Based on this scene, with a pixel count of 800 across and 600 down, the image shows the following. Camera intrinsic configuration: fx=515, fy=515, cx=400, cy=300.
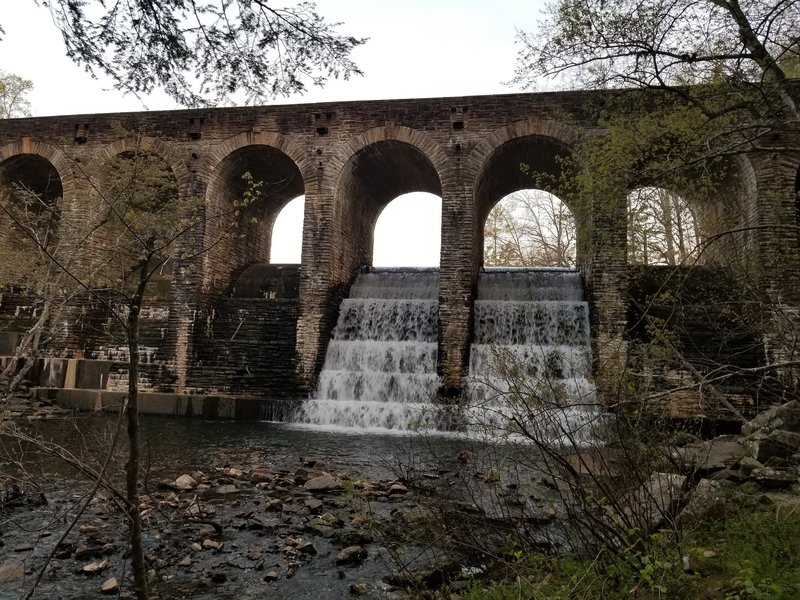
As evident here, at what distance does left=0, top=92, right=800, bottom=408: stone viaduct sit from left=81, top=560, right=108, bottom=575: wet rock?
7.46m

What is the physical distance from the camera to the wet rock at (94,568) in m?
3.20

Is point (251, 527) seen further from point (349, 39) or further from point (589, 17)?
point (589, 17)

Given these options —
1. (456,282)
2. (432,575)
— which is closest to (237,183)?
(456,282)

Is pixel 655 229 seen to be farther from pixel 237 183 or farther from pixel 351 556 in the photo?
pixel 237 183

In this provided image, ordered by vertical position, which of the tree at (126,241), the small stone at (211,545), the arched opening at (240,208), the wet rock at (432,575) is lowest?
the small stone at (211,545)

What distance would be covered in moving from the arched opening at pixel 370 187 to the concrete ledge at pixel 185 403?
3799mm

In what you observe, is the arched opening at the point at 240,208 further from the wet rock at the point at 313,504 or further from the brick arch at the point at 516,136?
the wet rock at the point at 313,504

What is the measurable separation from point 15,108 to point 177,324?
65.0ft

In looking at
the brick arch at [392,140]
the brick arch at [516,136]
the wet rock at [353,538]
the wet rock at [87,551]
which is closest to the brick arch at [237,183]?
the brick arch at [392,140]

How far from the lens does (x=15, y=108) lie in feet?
77.9

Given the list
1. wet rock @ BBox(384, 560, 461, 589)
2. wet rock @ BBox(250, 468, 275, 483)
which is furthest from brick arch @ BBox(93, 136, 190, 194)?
wet rock @ BBox(384, 560, 461, 589)

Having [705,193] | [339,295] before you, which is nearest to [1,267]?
[339,295]

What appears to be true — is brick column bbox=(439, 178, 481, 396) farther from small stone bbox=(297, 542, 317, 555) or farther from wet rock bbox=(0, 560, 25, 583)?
wet rock bbox=(0, 560, 25, 583)

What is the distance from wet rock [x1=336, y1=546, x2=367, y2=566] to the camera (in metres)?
3.46
